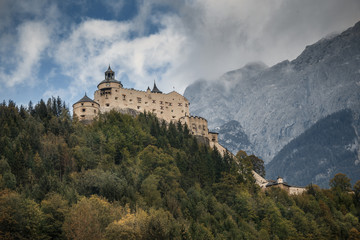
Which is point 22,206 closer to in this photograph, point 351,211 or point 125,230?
point 125,230

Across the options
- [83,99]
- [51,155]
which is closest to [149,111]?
[83,99]

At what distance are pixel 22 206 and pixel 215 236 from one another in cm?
2906

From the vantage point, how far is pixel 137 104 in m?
94.1

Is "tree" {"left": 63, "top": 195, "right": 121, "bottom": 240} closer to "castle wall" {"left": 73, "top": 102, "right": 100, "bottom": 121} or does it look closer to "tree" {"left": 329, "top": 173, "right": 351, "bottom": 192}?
"castle wall" {"left": 73, "top": 102, "right": 100, "bottom": 121}

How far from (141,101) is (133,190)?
121ft

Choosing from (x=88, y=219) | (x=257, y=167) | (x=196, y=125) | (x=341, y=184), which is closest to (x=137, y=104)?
(x=196, y=125)

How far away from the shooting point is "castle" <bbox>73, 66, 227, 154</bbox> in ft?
287

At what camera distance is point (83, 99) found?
8869cm

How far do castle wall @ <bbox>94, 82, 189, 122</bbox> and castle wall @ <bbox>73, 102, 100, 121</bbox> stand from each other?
245 centimetres

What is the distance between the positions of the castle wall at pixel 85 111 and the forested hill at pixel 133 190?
2.65 m

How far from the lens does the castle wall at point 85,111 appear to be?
86.1m

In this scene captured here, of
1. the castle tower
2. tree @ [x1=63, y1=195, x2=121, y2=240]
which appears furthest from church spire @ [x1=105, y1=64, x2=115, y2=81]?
tree @ [x1=63, y1=195, x2=121, y2=240]

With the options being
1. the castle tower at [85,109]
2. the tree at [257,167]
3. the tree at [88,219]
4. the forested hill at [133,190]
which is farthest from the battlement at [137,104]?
the tree at [88,219]

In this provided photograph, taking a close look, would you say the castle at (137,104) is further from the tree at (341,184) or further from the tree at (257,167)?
the tree at (341,184)
